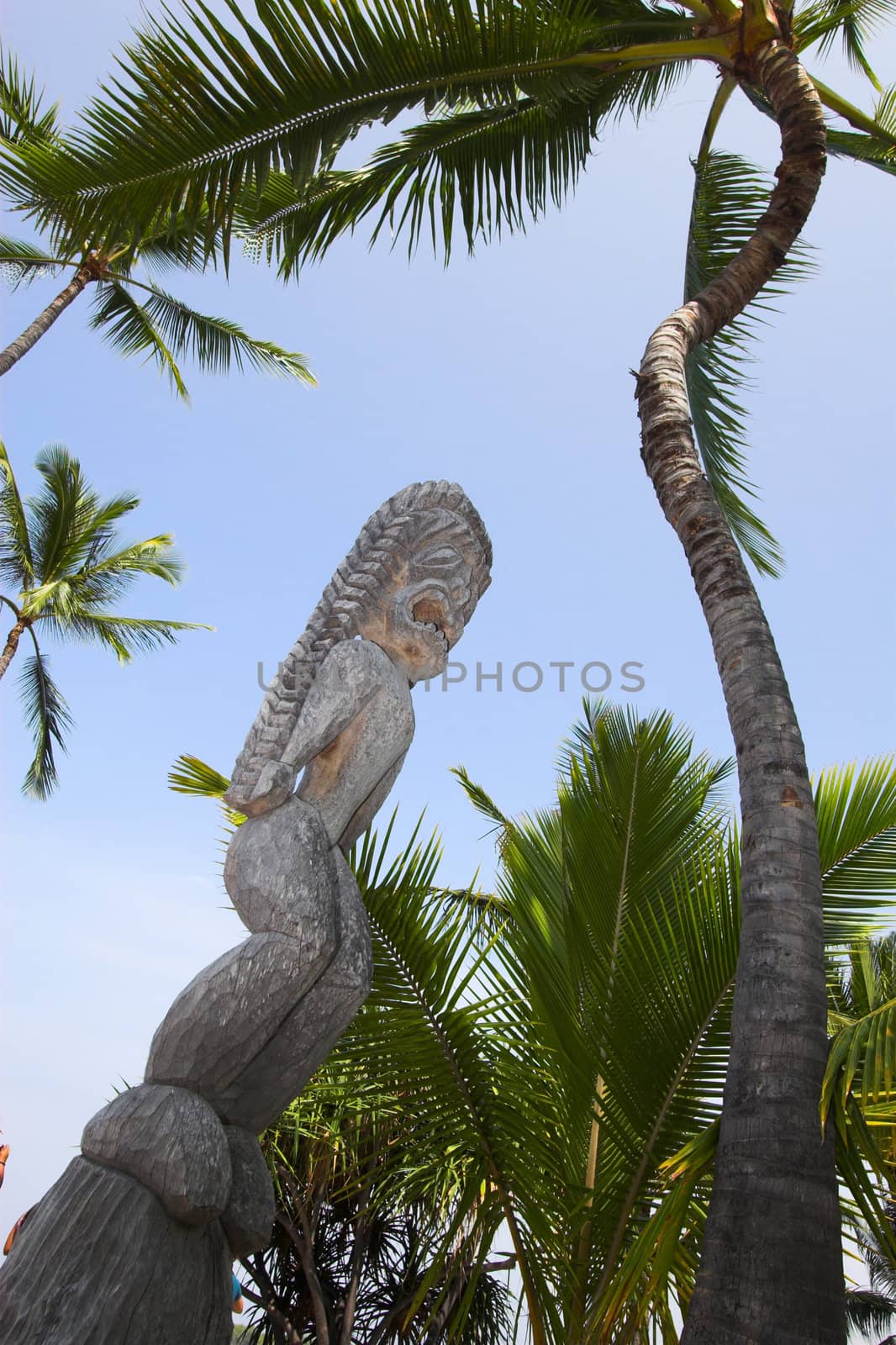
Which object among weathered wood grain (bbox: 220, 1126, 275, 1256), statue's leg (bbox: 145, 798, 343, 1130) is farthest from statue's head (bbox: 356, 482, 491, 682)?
weathered wood grain (bbox: 220, 1126, 275, 1256)

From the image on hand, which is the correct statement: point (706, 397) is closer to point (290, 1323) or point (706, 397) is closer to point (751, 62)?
point (751, 62)

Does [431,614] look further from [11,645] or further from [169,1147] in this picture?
[11,645]

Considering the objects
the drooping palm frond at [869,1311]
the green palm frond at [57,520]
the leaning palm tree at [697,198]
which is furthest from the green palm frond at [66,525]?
the drooping palm frond at [869,1311]

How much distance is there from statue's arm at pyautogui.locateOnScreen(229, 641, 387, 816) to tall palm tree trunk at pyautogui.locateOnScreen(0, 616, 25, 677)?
10.9m

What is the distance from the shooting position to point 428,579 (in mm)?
3578

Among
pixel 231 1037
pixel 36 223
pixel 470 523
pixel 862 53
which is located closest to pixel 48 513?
pixel 36 223

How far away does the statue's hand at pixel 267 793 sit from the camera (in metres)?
2.98

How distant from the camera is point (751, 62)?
5.84m

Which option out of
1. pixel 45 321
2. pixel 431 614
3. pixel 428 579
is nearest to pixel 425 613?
pixel 431 614

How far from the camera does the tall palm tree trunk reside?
12.9 m

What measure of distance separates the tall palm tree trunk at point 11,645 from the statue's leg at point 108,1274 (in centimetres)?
1157

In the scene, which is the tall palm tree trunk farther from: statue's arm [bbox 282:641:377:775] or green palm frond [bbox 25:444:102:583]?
statue's arm [bbox 282:641:377:775]

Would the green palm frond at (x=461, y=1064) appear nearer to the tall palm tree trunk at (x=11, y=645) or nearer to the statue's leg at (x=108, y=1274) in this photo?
the statue's leg at (x=108, y=1274)

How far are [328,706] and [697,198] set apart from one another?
5601mm
